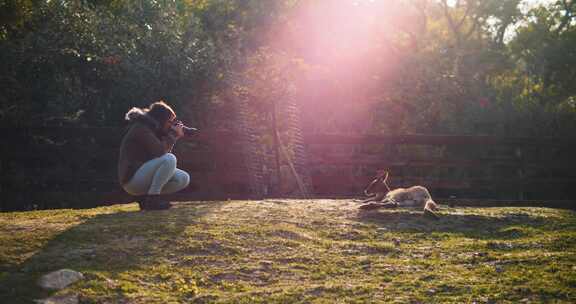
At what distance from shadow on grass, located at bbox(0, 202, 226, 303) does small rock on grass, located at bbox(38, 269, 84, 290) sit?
74mm

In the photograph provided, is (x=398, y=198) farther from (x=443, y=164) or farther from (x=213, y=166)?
(x=213, y=166)

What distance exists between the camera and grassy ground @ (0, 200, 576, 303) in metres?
5.71

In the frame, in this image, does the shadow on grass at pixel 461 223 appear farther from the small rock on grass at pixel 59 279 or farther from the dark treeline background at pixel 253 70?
the dark treeline background at pixel 253 70

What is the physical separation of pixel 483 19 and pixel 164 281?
45507 millimetres

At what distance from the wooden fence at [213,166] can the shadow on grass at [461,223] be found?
15.2 feet

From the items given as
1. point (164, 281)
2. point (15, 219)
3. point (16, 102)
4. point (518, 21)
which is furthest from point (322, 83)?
point (518, 21)

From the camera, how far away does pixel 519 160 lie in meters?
14.9

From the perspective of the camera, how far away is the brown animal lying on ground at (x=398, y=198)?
9008 millimetres

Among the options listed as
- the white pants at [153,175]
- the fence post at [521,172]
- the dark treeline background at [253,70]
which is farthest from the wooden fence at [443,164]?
the white pants at [153,175]

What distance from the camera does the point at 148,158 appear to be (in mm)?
8539

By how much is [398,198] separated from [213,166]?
5.42 meters

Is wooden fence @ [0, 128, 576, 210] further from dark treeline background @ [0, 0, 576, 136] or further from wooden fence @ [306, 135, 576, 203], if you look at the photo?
dark treeline background @ [0, 0, 576, 136]

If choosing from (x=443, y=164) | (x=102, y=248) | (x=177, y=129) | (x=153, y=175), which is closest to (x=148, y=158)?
(x=153, y=175)

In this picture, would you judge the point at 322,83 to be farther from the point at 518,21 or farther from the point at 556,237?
the point at 518,21
